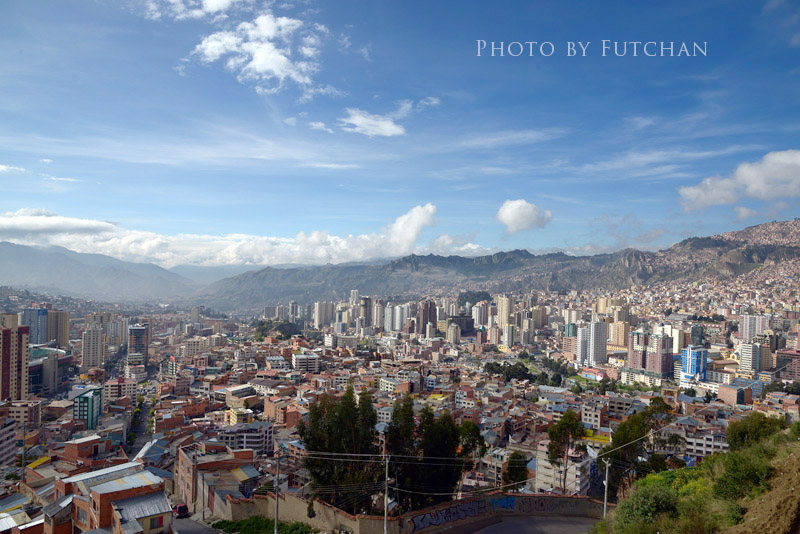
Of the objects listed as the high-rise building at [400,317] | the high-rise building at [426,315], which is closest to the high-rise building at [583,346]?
the high-rise building at [426,315]

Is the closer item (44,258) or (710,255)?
(710,255)

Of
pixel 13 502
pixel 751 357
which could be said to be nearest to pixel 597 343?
pixel 751 357

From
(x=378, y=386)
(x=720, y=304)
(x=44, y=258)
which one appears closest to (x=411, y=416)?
(x=378, y=386)

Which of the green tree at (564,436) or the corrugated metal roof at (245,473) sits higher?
the green tree at (564,436)

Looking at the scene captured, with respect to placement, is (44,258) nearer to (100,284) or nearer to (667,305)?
(100,284)

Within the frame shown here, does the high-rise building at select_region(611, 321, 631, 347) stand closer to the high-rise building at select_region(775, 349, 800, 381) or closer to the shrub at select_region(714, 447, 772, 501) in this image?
the high-rise building at select_region(775, 349, 800, 381)

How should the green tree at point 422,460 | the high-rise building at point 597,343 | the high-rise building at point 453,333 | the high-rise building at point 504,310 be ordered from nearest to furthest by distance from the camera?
1. the green tree at point 422,460
2. the high-rise building at point 597,343
3. the high-rise building at point 453,333
4. the high-rise building at point 504,310

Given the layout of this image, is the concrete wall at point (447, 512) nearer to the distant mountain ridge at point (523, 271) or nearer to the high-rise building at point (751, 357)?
the high-rise building at point (751, 357)
